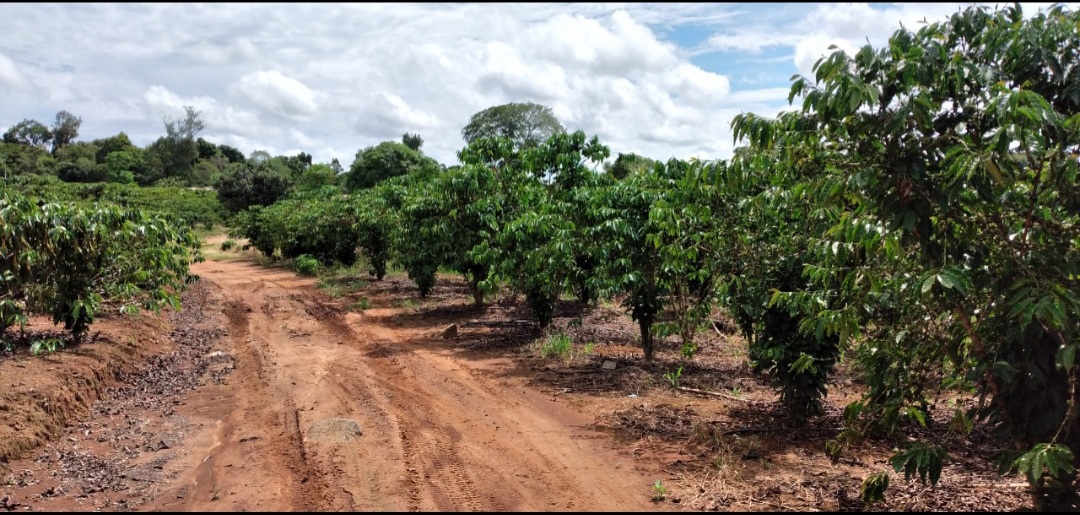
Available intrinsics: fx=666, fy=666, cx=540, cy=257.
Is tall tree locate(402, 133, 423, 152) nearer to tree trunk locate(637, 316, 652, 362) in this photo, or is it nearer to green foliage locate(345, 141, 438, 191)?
green foliage locate(345, 141, 438, 191)

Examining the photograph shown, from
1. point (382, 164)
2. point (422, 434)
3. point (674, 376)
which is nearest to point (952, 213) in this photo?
point (422, 434)

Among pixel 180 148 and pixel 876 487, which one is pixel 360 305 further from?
pixel 180 148

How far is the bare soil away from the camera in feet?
15.6

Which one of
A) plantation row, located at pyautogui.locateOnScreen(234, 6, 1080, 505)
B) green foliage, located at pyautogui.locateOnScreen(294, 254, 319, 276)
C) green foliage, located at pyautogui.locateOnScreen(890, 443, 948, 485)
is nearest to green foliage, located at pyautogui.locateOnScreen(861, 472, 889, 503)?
plantation row, located at pyautogui.locateOnScreen(234, 6, 1080, 505)

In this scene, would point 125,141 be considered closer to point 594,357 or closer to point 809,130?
point 594,357

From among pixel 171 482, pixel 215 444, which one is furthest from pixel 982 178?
pixel 215 444

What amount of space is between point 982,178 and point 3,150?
2016 inches

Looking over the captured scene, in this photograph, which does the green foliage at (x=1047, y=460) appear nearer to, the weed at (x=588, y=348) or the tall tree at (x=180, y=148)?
the weed at (x=588, y=348)

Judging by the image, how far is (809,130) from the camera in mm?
3893

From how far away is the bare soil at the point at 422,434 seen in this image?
4.75 metres

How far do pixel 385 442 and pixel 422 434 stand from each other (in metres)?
0.39

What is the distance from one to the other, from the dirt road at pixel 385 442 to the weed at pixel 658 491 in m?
0.07

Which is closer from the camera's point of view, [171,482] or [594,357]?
[171,482]

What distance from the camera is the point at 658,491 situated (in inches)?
190
